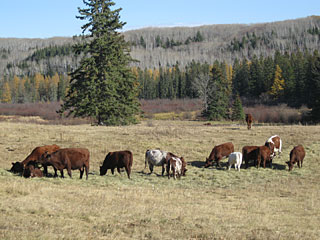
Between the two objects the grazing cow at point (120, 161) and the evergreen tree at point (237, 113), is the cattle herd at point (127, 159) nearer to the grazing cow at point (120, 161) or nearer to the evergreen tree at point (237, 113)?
the grazing cow at point (120, 161)

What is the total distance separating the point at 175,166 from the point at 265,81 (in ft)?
332

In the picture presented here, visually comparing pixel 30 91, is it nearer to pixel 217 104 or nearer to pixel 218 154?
pixel 217 104

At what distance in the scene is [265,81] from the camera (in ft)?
376

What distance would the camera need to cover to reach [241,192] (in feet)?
53.7

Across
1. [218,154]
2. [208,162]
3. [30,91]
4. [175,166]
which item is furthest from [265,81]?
[30,91]

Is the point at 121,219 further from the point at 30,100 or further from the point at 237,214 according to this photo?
the point at 30,100

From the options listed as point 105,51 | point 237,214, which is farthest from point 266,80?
point 237,214

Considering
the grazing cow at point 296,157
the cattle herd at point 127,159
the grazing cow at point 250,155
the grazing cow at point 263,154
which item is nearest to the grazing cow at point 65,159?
the cattle herd at point 127,159

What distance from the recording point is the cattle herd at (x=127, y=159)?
55.4 feet

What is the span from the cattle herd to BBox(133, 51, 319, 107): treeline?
59.5 meters

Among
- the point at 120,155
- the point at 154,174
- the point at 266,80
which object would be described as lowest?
the point at 154,174

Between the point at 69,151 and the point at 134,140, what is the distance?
1066 cm

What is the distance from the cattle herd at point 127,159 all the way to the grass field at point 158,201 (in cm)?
58

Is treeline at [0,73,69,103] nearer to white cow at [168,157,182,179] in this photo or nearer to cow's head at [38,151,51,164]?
white cow at [168,157,182,179]
